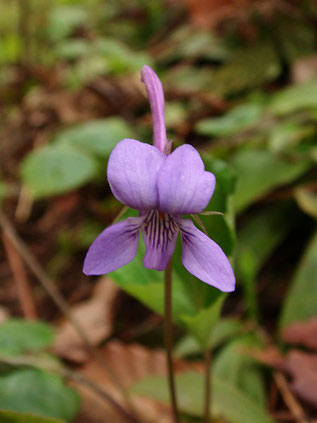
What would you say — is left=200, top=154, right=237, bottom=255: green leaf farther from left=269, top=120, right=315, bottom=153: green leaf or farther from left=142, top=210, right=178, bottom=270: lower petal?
left=269, top=120, right=315, bottom=153: green leaf

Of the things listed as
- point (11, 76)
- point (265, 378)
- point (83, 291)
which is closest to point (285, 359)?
point (265, 378)

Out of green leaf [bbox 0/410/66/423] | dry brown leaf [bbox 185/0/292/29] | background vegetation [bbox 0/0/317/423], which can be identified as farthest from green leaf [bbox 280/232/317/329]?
dry brown leaf [bbox 185/0/292/29]

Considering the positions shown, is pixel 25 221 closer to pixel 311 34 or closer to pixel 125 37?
pixel 311 34

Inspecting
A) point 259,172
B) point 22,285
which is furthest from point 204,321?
point 22,285

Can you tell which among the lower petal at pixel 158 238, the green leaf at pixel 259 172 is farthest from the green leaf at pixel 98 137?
the lower petal at pixel 158 238

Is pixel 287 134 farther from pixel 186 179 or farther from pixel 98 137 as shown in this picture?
pixel 186 179

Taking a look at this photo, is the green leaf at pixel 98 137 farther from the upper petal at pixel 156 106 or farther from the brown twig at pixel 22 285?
the upper petal at pixel 156 106
